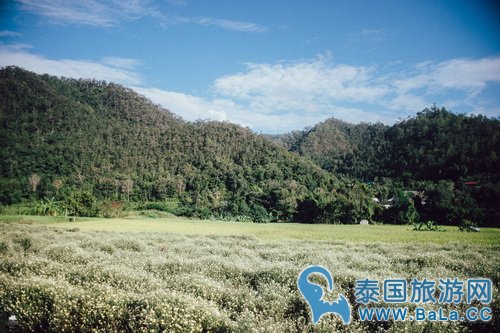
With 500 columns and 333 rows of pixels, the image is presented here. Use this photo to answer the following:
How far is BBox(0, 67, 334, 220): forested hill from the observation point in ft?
172

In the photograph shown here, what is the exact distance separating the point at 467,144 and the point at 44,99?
9774cm

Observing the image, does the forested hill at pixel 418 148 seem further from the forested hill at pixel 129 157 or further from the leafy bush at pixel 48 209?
the leafy bush at pixel 48 209

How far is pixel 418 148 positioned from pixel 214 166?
5938 cm

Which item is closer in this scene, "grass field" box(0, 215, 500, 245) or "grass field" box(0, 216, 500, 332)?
"grass field" box(0, 216, 500, 332)

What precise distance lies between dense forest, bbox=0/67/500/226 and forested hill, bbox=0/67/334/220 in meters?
0.37

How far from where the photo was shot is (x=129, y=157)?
90.6m

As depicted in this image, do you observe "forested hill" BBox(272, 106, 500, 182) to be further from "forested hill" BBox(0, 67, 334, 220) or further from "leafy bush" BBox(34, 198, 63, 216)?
"leafy bush" BBox(34, 198, 63, 216)

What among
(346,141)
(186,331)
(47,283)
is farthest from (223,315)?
(346,141)

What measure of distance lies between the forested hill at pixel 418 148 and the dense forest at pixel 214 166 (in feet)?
1.32

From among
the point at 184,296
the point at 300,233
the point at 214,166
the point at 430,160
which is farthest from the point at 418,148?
the point at 184,296

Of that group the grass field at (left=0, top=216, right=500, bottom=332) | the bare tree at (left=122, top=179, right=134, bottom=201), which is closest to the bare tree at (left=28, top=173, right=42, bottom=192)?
the bare tree at (left=122, top=179, right=134, bottom=201)

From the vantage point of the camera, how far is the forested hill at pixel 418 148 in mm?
54500

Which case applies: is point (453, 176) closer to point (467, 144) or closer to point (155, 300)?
point (467, 144)

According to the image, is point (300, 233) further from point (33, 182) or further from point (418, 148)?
point (418, 148)
